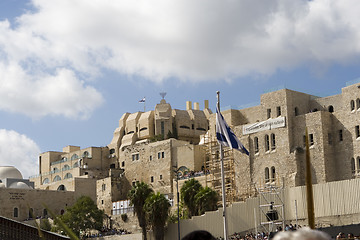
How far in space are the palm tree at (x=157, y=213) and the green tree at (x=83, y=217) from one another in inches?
448

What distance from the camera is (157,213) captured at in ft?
179

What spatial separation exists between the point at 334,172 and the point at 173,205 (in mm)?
21515

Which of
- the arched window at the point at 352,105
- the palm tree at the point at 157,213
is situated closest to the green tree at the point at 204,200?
the palm tree at the point at 157,213

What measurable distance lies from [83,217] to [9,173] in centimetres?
2704

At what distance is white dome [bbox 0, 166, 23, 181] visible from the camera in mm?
87500

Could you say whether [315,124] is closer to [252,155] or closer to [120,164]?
[252,155]

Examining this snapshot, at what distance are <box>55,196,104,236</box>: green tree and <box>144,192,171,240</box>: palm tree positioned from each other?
1138 centimetres

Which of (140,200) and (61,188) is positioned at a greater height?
(61,188)

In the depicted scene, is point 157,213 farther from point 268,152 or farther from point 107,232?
point 107,232

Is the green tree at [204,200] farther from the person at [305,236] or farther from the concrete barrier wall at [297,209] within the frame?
the person at [305,236]

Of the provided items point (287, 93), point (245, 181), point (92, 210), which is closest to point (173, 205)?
point (92, 210)

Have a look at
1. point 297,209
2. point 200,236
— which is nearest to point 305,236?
point 200,236

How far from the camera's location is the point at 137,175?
3039 inches

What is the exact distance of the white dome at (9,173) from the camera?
87500 mm
